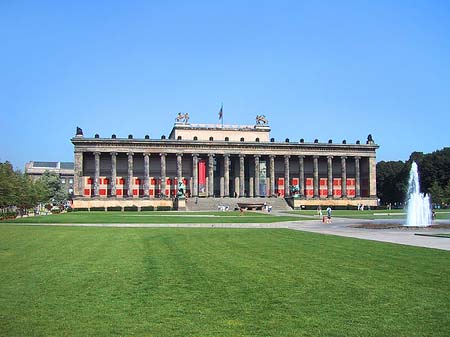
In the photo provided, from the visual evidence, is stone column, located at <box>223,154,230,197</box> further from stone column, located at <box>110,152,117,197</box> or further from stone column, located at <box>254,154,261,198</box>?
stone column, located at <box>110,152,117,197</box>

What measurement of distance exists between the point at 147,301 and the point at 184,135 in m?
119

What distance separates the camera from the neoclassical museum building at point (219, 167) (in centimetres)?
12131

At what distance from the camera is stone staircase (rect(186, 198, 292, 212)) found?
10888 cm

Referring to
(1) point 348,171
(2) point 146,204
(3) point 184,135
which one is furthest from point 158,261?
(1) point 348,171

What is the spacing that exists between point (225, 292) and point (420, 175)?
436 ft

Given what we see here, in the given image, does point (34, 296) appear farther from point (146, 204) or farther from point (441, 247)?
point (146, 204)

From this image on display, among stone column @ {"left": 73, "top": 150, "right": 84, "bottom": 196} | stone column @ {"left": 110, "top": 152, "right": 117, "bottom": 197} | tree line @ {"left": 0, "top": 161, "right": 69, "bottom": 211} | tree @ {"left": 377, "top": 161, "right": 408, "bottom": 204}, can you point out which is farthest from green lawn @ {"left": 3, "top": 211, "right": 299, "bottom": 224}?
tree @ {"left": 377, "top": 161, "right": 408, "bottom": 204}

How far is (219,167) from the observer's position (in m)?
131

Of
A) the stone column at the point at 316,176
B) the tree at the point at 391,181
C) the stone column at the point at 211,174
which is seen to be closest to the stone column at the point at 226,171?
the stone column at the point at 211,174

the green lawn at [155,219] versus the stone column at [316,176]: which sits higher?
the stone column at [316,176]

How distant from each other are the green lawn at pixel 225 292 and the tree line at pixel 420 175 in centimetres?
9482

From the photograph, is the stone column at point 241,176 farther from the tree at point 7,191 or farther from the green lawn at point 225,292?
the green lawn at point 225,292

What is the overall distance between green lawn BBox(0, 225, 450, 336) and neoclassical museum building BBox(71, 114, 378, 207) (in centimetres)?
9625

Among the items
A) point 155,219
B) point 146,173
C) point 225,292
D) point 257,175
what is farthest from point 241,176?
point 225,292
